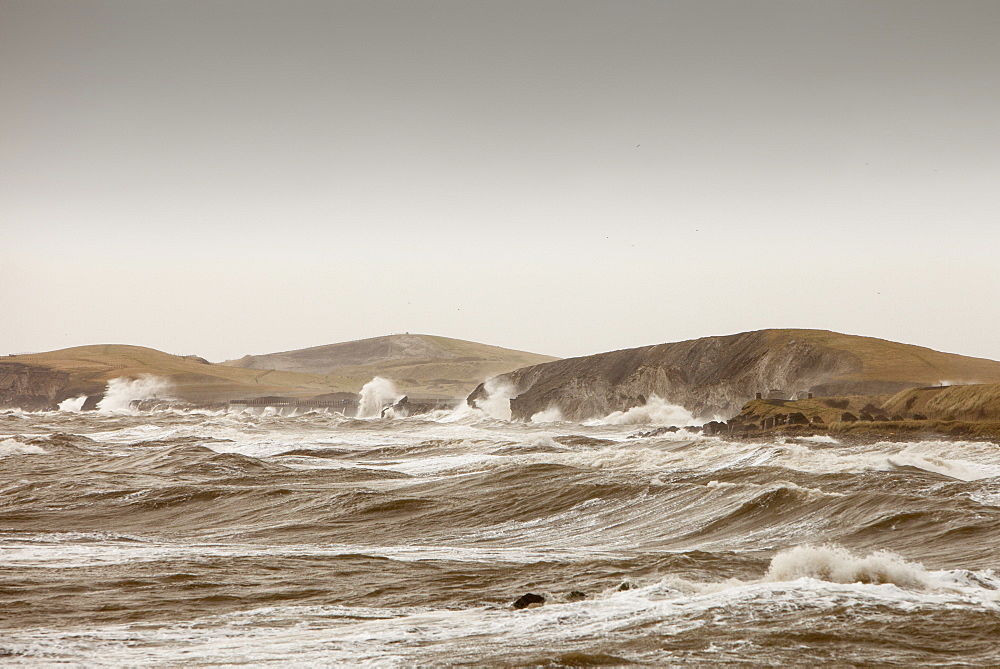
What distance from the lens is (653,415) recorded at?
63.4 metres

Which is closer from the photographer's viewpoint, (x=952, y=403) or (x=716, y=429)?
(x=952, y=403)

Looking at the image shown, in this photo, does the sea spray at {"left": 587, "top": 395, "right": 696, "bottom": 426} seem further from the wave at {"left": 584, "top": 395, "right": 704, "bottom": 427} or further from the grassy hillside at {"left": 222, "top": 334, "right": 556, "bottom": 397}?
the grassy hillside at {"left": 222, "top": 334, "right": 556, "bottom": 397}

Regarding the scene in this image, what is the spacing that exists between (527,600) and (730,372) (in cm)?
5590

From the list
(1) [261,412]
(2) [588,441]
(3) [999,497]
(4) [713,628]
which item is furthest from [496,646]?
(1) [261,412]

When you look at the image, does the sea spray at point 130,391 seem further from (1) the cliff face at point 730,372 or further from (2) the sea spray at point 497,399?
(1) the cliff face at point 730,372

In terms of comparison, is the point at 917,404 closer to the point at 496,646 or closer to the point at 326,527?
the point at 326,527

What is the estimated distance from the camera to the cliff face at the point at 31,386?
11638 centimetres

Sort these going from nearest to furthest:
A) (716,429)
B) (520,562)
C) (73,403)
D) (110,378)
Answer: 1. (520,562)
2. (716,429)
3. (73,403)
4. (110,378)

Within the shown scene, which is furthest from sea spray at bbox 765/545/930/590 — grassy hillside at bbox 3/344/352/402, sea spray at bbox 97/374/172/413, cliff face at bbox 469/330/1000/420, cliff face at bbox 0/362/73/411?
cliff face at bbox 0/362/73/411

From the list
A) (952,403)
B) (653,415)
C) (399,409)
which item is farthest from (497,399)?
(952,403)

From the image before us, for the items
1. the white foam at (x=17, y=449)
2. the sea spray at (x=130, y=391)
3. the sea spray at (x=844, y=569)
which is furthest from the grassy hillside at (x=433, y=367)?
the sea spray at (x=844, y=569)

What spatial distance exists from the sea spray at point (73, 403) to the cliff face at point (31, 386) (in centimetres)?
156

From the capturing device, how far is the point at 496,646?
7445 mm

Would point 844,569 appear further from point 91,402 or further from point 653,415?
point 91,402
